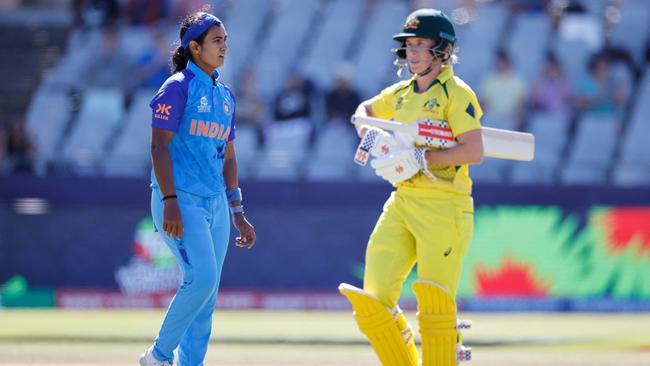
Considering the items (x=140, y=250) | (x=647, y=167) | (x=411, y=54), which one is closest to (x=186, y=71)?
(x=411, y=54)

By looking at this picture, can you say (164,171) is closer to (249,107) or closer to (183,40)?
(183,40)

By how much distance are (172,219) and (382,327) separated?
52.3 inches

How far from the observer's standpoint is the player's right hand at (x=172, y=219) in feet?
20.0

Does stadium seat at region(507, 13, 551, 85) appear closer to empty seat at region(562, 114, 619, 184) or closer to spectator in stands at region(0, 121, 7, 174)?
empty seat at region(562, 114, 619, 184)

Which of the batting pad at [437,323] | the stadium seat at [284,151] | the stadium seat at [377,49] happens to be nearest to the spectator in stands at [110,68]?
the stadium seat at [284,151]

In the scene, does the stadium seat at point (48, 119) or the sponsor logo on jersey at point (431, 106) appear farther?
the stadium seat at point (48, 119)

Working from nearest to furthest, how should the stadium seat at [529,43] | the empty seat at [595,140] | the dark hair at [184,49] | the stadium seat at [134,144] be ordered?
the dark hair at [184,49] → the stadium seat at [134,144] → the empty seat at [595,140] → the stadium seat at [529,43]

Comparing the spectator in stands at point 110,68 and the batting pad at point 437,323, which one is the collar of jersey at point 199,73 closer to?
the batting pad at point 437,323

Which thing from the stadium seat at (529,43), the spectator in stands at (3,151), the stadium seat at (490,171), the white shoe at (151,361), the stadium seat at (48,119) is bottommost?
the white shoe at (151,361)

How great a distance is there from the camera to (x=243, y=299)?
1480cm

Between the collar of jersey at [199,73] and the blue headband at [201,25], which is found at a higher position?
the blue headband at [201,25]

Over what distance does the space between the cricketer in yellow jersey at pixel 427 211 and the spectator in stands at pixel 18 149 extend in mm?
9281

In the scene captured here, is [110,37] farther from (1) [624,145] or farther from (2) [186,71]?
(2) [186,71]

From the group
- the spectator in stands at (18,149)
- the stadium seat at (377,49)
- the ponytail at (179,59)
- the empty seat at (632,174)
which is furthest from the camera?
the stadium seat at (377,49)
